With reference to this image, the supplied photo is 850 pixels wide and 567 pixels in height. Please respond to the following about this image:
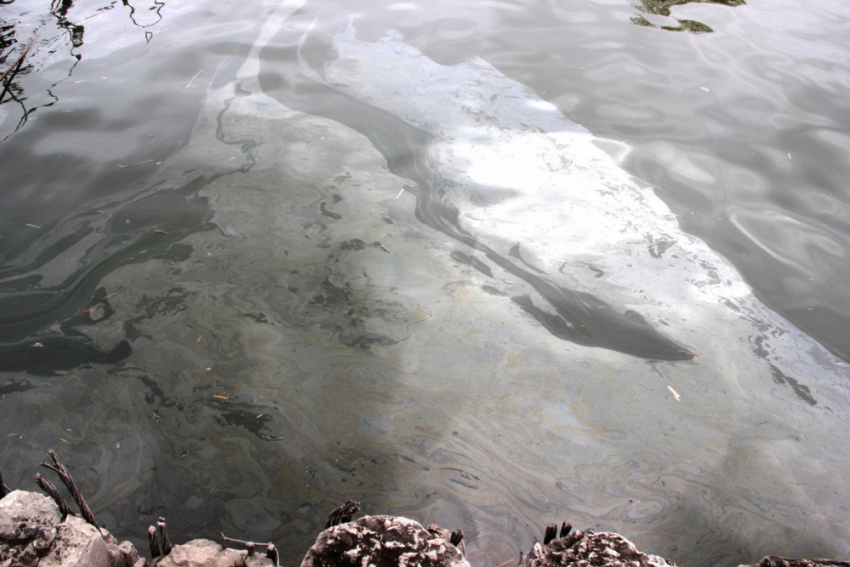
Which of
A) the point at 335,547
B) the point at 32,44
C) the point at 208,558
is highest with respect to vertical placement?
the point at 32,44

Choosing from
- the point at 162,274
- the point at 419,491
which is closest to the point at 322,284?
the point at 162,274

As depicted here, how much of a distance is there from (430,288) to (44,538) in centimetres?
111

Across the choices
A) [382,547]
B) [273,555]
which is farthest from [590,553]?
[273,555]

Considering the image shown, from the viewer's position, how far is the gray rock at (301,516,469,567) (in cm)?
83

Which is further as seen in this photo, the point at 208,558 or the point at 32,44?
the point at 32,44

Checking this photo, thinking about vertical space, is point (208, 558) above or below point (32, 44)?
below

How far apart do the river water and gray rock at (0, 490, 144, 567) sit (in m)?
0.22

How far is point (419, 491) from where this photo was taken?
1200mm

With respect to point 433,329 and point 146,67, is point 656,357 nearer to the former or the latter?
point 433,329

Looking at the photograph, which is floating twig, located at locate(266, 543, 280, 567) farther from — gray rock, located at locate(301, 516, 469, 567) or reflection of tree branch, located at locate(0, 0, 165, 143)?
reflection of tree branch, located at locate(0, 0, 165, 143)

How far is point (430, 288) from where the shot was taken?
5.44 feet

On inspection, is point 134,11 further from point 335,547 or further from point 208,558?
point 335,547

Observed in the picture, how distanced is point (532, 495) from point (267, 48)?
2.57 m

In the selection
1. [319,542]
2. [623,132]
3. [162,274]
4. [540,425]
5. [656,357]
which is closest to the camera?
[319,542]
